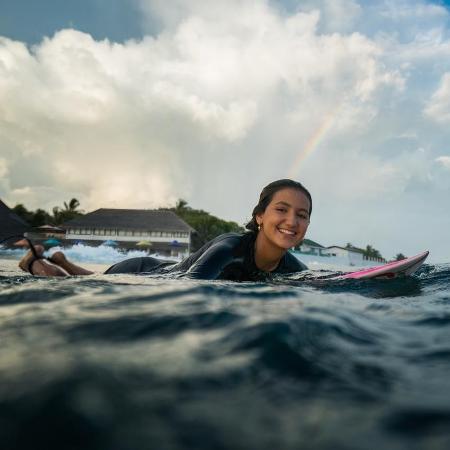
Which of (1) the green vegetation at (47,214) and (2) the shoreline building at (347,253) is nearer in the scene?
(1) the green vegetation at (47,214)

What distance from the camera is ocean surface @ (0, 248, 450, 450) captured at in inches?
27.9

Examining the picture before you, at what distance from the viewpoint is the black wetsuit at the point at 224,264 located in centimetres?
311

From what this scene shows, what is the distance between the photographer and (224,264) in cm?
322

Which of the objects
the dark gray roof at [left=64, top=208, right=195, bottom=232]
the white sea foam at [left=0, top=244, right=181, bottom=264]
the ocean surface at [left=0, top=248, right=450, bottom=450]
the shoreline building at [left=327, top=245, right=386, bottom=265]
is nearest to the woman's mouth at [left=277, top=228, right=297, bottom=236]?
the ocean surface at [left=0, top=248, right=450, bottom=450]

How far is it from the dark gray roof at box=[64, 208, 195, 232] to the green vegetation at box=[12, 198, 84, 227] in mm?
6717

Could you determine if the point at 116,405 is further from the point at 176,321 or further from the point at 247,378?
the point at 176,321

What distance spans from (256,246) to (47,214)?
138ft

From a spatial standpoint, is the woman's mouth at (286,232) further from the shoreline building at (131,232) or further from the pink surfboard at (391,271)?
the shoreline building at (131,232)

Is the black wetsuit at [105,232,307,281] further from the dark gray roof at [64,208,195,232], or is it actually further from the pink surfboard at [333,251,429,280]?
the dark gray roof at [64,208,195,232]

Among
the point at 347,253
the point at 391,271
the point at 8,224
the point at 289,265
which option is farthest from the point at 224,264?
the point at 347,253

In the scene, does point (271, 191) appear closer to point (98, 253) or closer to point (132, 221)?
point (98, 253)

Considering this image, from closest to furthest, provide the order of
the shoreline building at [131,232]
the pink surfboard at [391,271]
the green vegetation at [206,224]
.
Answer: the pink surfboard at [391,271]
the shoreline building at [131,232]
the green vegetation at [206,224]

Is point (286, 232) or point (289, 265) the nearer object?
point (286, 232)

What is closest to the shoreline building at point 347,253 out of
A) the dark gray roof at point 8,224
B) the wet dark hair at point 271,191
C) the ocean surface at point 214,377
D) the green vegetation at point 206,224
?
the green vegetation at point 206,224
